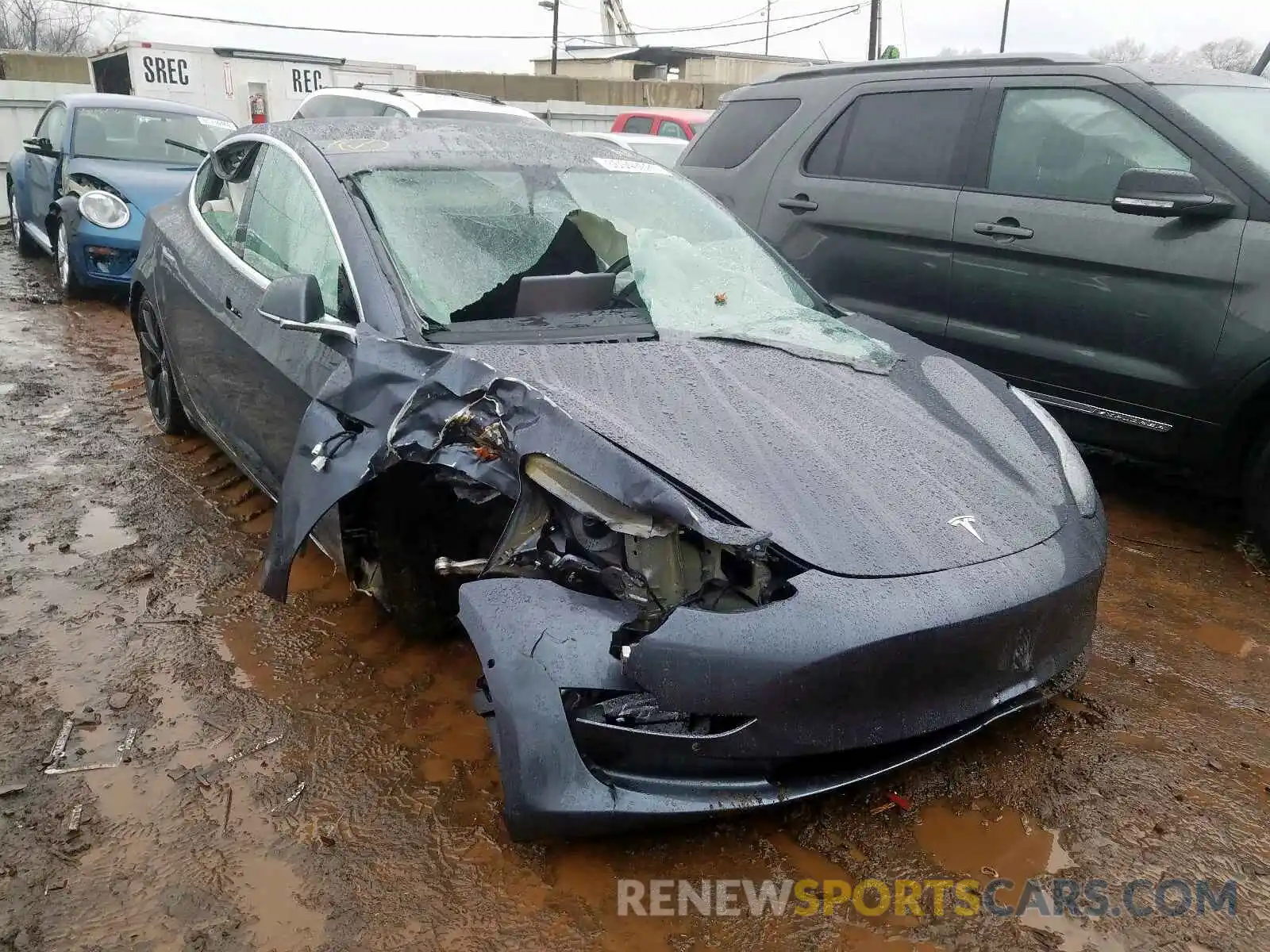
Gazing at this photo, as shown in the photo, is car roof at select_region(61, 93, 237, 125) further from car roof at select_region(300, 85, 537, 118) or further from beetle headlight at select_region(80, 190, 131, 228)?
beetle headlight at select_region(80, 190, 131, 228)

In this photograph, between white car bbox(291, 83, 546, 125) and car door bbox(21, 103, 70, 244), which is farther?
white car bbox(291, 83, 546, 125)

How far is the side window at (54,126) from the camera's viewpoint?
29.1 ft

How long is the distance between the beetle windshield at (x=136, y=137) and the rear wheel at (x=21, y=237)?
7.16 feet

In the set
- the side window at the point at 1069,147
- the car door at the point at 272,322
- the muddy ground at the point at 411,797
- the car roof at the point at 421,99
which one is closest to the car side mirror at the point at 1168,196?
the side window at the point at 1069,147

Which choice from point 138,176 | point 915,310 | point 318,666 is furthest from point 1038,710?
point 138,176

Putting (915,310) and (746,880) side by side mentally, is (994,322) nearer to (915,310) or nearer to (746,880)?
(915,310)

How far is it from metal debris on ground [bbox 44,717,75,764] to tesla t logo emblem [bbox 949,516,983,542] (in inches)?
94.7

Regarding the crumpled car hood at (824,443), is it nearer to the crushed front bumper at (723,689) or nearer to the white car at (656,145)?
the crushed front bumper at (723,689)

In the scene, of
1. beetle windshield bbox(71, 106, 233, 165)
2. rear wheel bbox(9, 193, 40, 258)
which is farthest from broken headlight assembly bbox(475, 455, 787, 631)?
rear wheel bbox(9, 193, 40, 258)

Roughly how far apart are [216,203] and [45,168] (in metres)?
5.90

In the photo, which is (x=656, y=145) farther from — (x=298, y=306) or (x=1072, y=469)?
(x=1072, y=469)

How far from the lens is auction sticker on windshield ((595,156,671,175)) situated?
3860mm

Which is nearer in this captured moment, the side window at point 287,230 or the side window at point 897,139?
the side window at point 287,230

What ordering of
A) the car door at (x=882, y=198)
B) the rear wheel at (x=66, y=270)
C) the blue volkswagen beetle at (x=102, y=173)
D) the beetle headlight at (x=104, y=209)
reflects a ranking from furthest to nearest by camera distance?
1. the rear wheel at (x=66, y=270)
2. the blue volkswagen beetle at (x=102, y=173)
3. the beetle headlight at (x=104, y=209)
4. the car door at (x=882, y=198)
